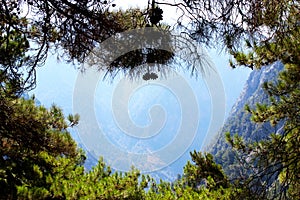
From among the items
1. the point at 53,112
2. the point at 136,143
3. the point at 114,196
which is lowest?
the point at 114,196

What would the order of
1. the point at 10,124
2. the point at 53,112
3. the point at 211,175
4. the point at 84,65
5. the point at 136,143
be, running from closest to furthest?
1. the point at 84,65
2. the point at 10,124
3. the point at 53,112
4. the point at 211,175
5. the point at 136,143

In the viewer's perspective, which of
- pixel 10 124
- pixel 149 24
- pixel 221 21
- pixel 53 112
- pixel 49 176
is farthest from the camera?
pixel 53 112

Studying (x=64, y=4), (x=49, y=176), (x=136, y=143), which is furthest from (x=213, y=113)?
(x=136, y=143)

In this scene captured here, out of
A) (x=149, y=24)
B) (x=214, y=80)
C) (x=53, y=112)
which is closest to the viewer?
(x=149, y=24)

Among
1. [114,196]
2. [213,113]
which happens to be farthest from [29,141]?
[213,113]

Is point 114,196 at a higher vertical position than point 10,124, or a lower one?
lower

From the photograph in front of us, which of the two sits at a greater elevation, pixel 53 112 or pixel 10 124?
pixel 53 112

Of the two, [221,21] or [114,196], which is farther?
[114,196]

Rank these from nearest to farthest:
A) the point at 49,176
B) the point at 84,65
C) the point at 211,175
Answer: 1. the point at 84,65
2. the point at 49,176
3. the point at 211,175

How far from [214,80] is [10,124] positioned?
75.1 inches

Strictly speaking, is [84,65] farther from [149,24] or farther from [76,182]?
[76,182]

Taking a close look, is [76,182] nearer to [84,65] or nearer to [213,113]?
[84,65]

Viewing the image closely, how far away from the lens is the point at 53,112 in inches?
184

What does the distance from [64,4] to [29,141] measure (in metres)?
1.64
